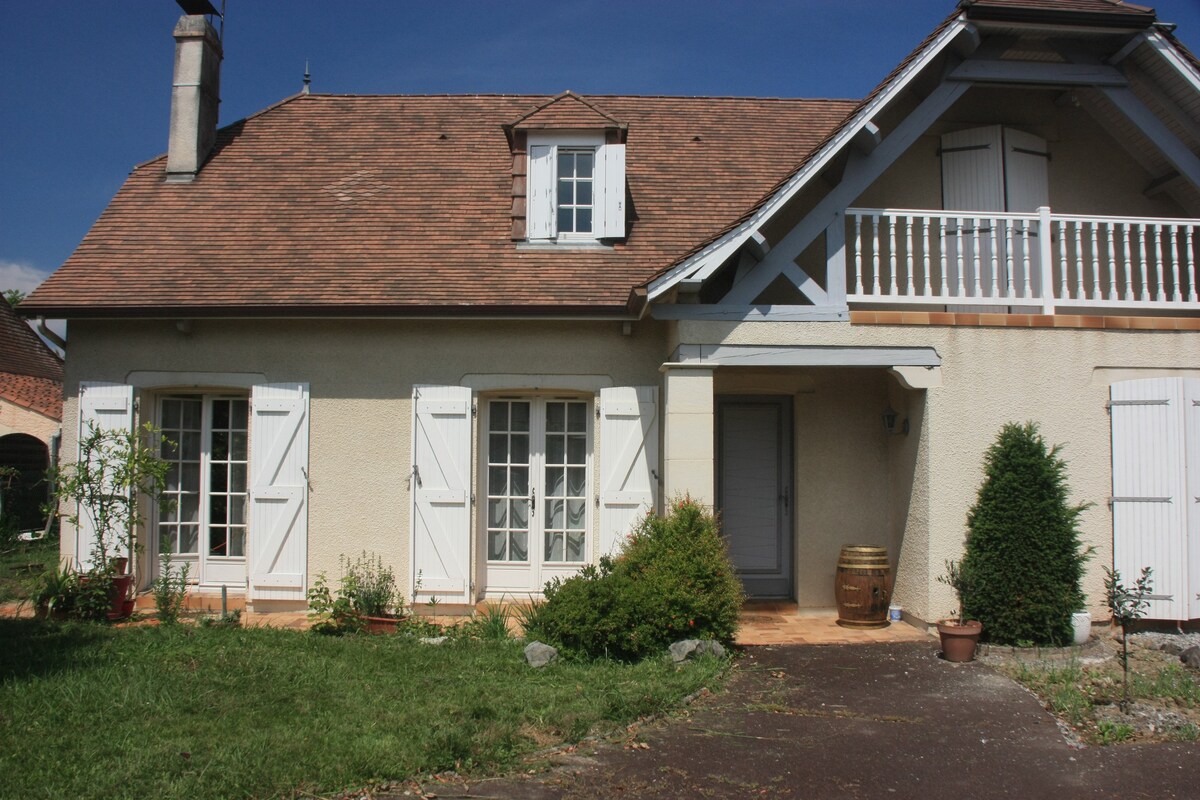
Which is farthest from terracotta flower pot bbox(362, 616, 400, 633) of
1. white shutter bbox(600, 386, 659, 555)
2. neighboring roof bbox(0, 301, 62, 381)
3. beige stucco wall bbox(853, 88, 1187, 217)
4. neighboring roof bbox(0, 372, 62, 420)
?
neighboring roof bbox(0, 301, 62, 381)

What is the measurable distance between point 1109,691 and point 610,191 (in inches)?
250

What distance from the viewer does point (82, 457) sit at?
8.84 meters

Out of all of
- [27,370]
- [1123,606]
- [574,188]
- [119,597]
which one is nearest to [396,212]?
[574,188]

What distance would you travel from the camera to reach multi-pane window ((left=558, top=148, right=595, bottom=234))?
9.66m

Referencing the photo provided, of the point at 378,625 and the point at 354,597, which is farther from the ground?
the point at 354,597

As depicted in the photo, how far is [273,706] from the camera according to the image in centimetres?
581

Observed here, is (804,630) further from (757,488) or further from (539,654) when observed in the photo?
(539,654)

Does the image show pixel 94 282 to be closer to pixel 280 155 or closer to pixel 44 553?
pixel 280 155

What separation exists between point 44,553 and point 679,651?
31.8 ft

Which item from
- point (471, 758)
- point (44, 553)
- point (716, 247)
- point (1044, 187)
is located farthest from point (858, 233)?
point (44, 553)

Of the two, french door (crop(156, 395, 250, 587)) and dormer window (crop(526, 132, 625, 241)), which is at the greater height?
dormer window (crop(526, 132, 625, 241))

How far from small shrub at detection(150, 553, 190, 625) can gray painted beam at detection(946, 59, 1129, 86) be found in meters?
8.59

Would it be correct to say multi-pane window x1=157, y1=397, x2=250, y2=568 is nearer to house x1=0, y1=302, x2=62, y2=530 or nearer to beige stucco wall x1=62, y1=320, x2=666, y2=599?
beige stucco wall x1=62, y1=320, x2=666, y2=599

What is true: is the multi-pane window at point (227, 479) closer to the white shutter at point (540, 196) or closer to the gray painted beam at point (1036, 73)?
the white shutter at point (540, 196)
